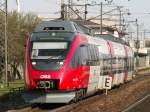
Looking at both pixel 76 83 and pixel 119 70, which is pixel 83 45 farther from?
pixel 119 70

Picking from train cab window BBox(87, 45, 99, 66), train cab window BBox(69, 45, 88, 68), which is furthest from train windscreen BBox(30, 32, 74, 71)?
train cab window BBox(87, 45, 99, 66)

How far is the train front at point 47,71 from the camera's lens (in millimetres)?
21531

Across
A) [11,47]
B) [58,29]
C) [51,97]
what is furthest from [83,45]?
[11,47]

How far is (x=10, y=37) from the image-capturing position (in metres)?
55.3

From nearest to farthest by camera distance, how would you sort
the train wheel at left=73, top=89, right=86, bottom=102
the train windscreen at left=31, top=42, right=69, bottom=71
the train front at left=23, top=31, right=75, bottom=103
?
the train front at left=23, top=31, right=75, bottom=103, the train windscreen at left=31, top=42, right=69, bottom=71, the train wheel at left=73, top=89, right=86, bottom=102

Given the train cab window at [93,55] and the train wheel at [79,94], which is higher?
the train cab window at [93,55]

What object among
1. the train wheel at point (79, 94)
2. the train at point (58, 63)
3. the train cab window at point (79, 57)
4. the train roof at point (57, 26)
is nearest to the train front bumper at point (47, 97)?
the train at point (58, 63)

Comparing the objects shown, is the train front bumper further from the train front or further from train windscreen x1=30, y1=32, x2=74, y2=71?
train windscreen x1=30, y1=32, x2=74, y2=71

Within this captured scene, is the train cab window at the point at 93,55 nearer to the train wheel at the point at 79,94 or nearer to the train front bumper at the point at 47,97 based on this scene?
the train wheel at the point at 79,94

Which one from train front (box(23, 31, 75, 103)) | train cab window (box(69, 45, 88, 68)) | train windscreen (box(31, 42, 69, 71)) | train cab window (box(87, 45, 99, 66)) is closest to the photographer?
train front (box(23, 31, 75, 103))

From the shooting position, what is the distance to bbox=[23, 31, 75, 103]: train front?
70.6 ft

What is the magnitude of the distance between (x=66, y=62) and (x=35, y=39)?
175cm

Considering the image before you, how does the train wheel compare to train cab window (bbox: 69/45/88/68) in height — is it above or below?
below

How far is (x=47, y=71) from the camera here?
21.5m
